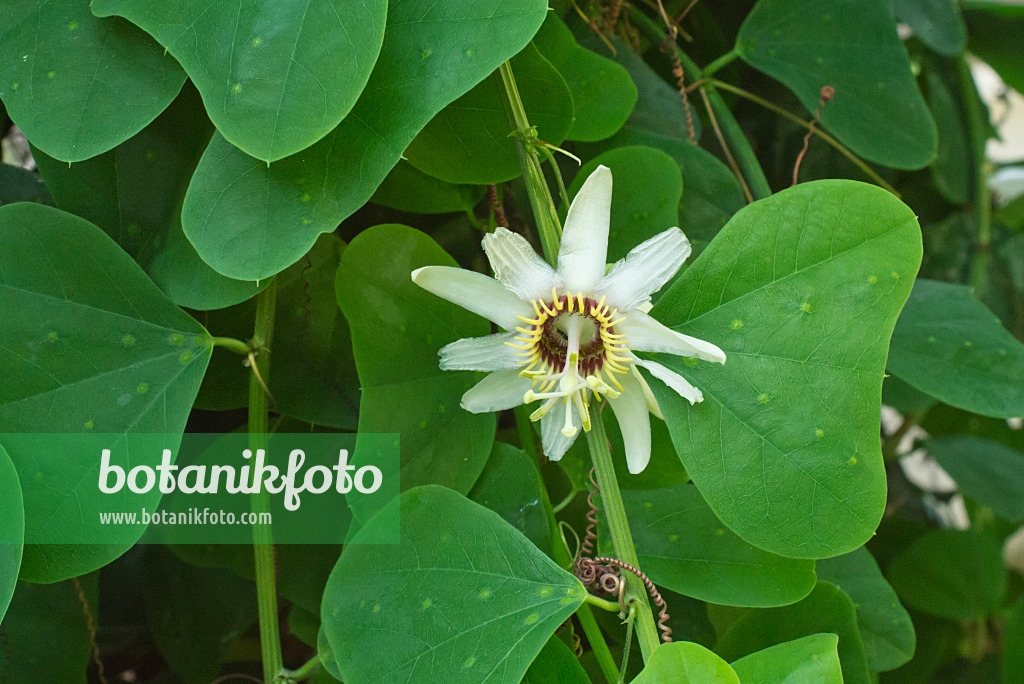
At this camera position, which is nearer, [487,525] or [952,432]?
[487,525]

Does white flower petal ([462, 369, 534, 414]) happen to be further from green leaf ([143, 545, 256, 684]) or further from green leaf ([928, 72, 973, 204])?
green leaf ([928, 72, 973, 204])

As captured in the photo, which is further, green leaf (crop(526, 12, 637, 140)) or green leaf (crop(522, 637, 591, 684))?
green leaf (crop(526, 12, 637, 140))

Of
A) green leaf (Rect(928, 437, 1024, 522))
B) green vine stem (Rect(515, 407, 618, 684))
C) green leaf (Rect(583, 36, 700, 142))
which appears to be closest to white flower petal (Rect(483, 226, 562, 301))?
green vine stem (Rect(515, 407, 618, 684))

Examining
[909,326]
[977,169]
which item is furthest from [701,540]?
[977,169]

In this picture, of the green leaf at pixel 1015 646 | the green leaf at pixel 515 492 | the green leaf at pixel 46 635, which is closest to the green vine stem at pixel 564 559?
the green leaf at pixel 515 492

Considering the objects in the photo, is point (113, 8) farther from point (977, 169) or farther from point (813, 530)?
point (977, 169)

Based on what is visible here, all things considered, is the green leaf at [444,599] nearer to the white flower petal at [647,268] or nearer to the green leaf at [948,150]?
the white flower petal at [647,268]

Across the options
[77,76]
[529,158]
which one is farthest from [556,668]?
[77,76]
